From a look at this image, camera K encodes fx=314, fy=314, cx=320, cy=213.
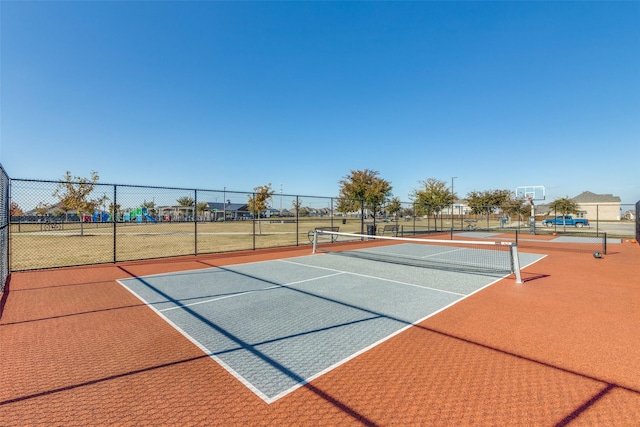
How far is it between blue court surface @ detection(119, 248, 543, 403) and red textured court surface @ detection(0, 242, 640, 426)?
0.23m

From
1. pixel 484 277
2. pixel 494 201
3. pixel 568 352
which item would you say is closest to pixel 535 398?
pixel 568 352

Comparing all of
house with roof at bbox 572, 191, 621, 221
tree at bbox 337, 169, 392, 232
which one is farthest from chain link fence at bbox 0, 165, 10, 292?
house with roof at bbox 572, 191, 621, 221

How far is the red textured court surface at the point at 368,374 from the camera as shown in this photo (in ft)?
9.21

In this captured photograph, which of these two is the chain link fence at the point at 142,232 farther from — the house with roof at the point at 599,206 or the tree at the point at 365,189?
the house with roof at the point at 599,206

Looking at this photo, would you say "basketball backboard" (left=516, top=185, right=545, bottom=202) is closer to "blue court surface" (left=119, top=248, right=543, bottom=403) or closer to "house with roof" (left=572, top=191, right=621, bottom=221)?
"blue court surface" (left=119, top=248, right=543, bottom=403)

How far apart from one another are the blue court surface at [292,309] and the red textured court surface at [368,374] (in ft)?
0.77

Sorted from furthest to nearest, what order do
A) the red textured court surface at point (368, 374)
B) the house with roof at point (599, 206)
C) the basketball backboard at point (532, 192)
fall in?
the house with roof at point (599, 206), the basketball backboard at point (532, 192), the red textured court surface at point (368, 374)

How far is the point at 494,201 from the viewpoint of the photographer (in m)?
45.1

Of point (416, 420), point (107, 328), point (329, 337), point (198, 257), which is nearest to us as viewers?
point (416, 420)

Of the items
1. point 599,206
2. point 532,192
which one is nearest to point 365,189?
point 532,192

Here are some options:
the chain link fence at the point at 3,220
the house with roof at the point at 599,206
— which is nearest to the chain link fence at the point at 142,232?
the chain link fence at the point at 3,220

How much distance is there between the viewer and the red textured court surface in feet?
9.21

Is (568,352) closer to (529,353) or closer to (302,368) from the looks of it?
(529,353)

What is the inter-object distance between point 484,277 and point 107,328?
29.3 ft
